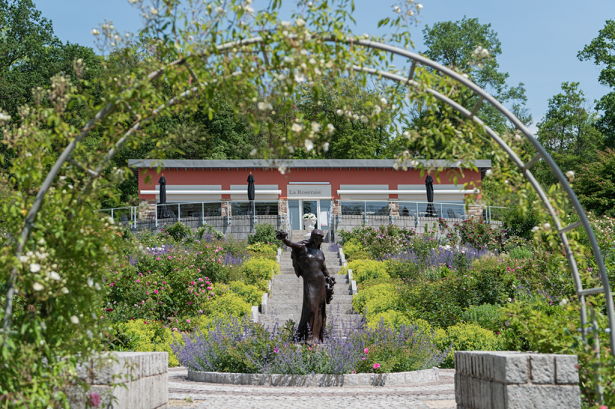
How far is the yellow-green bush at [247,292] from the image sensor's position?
43.3ft

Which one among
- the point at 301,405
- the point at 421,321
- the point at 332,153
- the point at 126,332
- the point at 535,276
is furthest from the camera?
the point at 332,153

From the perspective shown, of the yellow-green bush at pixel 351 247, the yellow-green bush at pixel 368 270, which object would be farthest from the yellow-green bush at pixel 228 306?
the yellow-green bush at pixel 351 247

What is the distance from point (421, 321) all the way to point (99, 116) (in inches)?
309

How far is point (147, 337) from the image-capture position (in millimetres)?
10375

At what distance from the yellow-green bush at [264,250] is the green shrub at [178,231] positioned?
2278 millimetres

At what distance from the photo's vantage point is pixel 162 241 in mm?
17109

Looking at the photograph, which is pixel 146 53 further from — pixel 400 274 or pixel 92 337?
pixel 400 274

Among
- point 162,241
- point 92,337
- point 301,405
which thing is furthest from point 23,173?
point 162,241

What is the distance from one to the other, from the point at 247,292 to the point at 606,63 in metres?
29.2

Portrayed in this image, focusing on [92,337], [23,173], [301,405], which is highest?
[23,173]

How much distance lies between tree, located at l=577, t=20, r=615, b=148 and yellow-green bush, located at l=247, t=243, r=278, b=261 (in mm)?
23368

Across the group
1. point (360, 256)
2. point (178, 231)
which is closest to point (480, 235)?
point (360, 256)

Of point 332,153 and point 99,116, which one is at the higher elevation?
point 332,153

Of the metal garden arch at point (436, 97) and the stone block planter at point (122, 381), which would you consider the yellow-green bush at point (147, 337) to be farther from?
the metal garden arch at point (436, 97)
